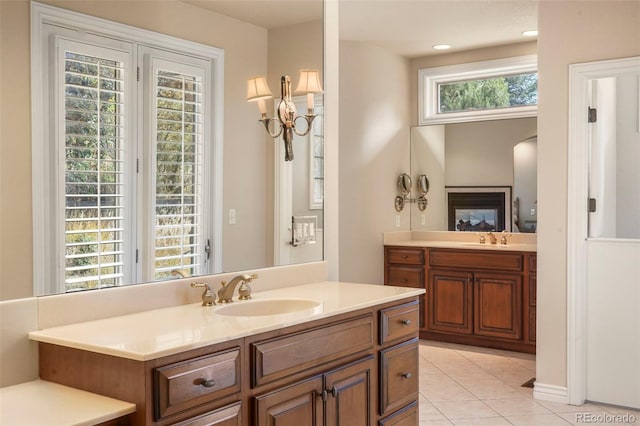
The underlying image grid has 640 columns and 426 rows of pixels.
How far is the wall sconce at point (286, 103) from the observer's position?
279cm

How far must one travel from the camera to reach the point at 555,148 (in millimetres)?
3867

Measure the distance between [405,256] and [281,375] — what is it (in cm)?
383

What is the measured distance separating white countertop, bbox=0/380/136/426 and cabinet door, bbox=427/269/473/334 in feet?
13.6

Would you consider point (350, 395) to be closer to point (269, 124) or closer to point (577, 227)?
point (269, 124)

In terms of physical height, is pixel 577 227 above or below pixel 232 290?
above

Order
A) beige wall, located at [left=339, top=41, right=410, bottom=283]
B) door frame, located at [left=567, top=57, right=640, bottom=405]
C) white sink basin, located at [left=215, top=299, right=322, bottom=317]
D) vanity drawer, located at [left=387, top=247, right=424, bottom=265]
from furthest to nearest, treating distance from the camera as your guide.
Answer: vanity drawer, located at [left=387, top=247, right=424, bottom=265]
beige wall, located at [left=339, top=41, right=410, bottom=283]
door frame, located at [left=567, top=57, right=640, bottom=405]
white sink basin, located at [left=215, top=299, right=322, bottom=317]

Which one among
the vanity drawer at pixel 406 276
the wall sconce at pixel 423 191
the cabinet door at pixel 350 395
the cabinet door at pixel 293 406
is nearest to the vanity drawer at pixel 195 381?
the cabinet door at pixel 293 406

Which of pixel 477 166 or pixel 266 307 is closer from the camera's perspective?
pixel 266 307

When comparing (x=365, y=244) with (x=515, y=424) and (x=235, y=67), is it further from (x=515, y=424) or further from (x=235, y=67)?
(x=235, y=67)

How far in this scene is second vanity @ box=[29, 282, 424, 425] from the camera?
5.49 feet

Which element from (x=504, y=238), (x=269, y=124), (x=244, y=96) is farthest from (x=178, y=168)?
(x=504, y=238)

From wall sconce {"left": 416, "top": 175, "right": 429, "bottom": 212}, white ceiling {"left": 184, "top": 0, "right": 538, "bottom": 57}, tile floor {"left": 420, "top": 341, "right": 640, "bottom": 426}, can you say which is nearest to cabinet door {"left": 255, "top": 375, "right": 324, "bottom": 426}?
tile floor {"left": 420, "top": 341, "right": 640, "bottom": 426}

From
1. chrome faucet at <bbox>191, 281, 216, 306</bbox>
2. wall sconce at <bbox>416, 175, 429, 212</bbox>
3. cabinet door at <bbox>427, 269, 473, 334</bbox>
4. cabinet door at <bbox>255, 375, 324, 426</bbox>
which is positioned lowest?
cabinet door at <bbox>427, 269, 473, 334</bbox>

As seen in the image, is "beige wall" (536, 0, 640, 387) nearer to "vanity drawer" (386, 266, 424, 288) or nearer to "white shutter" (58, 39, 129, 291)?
"vanity drawer" (386, 266, 424, 288)
